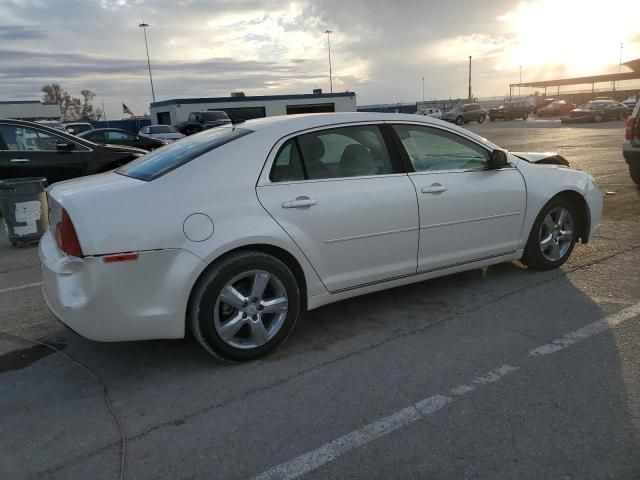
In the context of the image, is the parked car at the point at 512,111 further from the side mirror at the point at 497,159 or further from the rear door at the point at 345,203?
the rear door at the point at 345,203

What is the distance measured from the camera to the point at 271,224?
3375 mm

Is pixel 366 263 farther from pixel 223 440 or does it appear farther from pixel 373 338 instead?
pixel 223 440

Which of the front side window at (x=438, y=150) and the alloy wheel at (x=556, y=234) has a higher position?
the front side window at (x=438, y=150)

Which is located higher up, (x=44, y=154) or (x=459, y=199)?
(x=44, y=154)

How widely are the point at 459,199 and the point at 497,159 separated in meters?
0.57

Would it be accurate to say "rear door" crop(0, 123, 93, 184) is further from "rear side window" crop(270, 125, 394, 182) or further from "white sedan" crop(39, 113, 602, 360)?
"rear side window" crop(270, 125, 394, 182)

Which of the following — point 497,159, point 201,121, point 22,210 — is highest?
point 201,121

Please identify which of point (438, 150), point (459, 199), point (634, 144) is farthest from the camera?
point (634, 144)

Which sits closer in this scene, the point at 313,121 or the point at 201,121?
the point at 313,121

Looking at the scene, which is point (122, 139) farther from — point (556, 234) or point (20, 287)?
point (556, 234)

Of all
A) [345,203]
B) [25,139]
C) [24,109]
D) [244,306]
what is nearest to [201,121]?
[25,139]

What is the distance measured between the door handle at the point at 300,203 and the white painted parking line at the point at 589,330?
1730mm

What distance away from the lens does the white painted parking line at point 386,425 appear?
2.43 metres

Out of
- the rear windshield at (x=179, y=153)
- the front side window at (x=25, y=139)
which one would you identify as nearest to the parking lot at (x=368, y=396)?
the rear windshield at (x=179, y=153)
